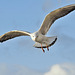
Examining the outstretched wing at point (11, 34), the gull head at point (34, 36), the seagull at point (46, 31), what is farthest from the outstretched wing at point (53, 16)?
the outstretched wing at point (11, 34)

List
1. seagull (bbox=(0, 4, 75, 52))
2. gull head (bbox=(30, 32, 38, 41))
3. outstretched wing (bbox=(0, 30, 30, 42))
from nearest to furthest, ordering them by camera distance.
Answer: seagull (bbox=(0, 4, 75, 52))
gull head (bbox=(30, 32, 38, 41))
outstretched wing (bbox=(0, 30, 30, 42))

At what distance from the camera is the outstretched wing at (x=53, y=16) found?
20.5m

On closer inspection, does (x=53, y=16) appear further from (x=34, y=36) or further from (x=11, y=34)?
(x=11, y=34)

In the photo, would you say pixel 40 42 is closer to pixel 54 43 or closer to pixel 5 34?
pixel 54 43

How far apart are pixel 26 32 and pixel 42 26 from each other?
1040 mm

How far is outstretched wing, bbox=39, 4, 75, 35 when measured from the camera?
20470 mm

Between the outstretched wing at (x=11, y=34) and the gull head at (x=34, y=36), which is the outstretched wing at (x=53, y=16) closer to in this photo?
the gull head at (x=34, y=36)

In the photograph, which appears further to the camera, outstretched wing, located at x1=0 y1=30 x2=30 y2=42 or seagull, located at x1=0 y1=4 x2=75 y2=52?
outstretched wing, located at x1=0 y1=30 x2=30 y2=42

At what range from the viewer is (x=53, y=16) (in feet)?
69.2

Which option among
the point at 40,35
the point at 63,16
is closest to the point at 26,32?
the point at 40,35

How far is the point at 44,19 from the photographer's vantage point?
21.1 m

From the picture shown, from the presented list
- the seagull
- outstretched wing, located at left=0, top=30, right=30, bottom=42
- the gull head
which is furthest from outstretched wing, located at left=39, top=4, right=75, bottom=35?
outstretched wing, located at left=0, top=30, right=30, bottom=42

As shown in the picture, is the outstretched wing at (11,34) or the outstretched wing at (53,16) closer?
the outstretched wing at (53,16)

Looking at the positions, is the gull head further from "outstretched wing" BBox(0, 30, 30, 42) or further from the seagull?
"outstretched wing" BBox(0, 30, 30, 42)
